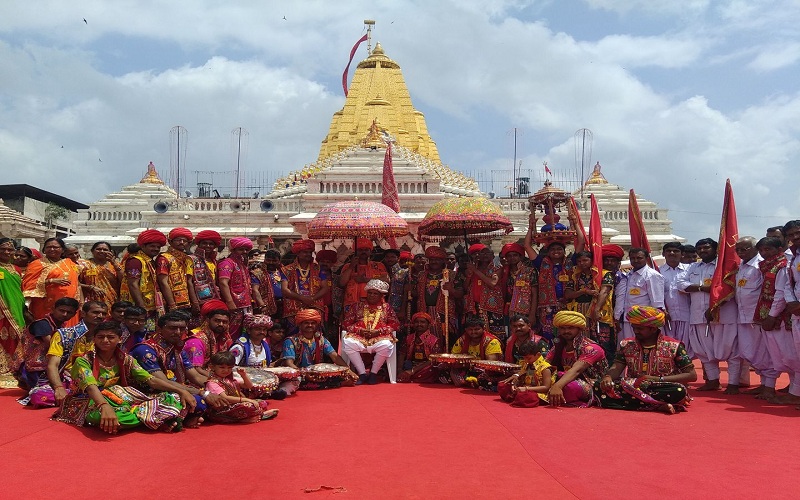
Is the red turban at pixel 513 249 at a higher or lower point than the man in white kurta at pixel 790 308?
higher

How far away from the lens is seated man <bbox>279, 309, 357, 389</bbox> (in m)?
7.38

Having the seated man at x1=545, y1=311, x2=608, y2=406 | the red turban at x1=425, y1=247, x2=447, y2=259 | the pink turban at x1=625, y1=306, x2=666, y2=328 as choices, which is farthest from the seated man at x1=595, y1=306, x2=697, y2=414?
the red turban at x1=425, y1=247, x2=447, y2=259

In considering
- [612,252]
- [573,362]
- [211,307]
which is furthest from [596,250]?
[211,307]

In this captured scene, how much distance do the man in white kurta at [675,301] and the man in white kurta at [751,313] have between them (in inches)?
29.5

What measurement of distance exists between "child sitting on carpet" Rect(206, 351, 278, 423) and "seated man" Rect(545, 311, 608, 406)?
275 cm

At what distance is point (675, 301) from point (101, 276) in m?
6.96

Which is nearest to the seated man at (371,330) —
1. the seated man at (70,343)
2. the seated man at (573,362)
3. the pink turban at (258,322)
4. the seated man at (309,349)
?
the seated man at (309,349)

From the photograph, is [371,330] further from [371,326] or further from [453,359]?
[453,359]

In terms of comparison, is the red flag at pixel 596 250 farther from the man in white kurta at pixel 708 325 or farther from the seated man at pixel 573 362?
the man in white kurta at pixel 708 325

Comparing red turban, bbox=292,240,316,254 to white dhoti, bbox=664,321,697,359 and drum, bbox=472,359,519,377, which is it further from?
white dhoti, bbox=664,321,697,359

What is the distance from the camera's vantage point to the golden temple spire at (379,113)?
32.8m

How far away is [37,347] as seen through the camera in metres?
6.78

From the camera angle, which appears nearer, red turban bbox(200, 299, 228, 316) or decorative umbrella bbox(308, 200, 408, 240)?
red turban bbox(200, 299, 228, 316)

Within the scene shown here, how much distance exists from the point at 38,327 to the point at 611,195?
2957 centimetres
